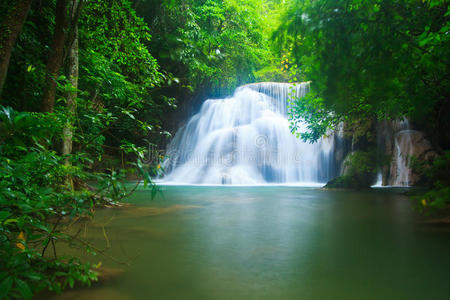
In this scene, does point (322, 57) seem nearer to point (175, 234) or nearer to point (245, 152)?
point (175, 234)

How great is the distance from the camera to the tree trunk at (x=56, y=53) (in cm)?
297

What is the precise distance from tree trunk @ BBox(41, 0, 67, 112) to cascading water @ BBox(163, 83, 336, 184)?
838 cm

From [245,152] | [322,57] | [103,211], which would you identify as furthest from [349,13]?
[245,152]

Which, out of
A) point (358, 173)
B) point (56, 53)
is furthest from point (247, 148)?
point (56, 53)

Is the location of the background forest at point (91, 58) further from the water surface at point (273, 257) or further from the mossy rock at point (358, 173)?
the mossy rock at point (358, 173)

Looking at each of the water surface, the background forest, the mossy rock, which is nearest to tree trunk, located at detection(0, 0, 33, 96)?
the background forest

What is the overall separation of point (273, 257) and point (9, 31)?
2.69 meters

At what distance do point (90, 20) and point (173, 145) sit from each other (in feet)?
40.9

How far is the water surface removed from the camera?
71.9 inches

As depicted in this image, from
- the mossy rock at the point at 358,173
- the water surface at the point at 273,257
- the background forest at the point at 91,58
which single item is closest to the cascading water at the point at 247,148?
the mossy rock at the point at 358,173

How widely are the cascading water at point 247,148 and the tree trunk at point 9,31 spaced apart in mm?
9633

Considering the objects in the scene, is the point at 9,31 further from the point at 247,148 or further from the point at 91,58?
the point at 247,148

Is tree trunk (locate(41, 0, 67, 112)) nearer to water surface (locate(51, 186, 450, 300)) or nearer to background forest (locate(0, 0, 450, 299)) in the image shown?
background forest (locate(0, 0, 450, 299))

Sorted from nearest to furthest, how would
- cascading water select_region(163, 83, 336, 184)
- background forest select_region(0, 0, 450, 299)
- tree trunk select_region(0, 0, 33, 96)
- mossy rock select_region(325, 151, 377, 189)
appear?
background forest select_region(0, 0, 450, 299) < tree trunk select_region(0, 0, 33, 96) < mossy rock select_region(325, 151, 377, 189) < cascading water select_region(163, 83, 336, 184)
